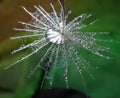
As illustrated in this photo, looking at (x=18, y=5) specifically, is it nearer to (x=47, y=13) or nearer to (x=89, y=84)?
(x=47, y=13)

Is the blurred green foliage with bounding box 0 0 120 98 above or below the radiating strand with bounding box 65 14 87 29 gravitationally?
below

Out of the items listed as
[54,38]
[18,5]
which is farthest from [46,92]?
[18,5]

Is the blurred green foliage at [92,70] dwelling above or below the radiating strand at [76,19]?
below

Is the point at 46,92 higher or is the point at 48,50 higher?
the point at 48,50
